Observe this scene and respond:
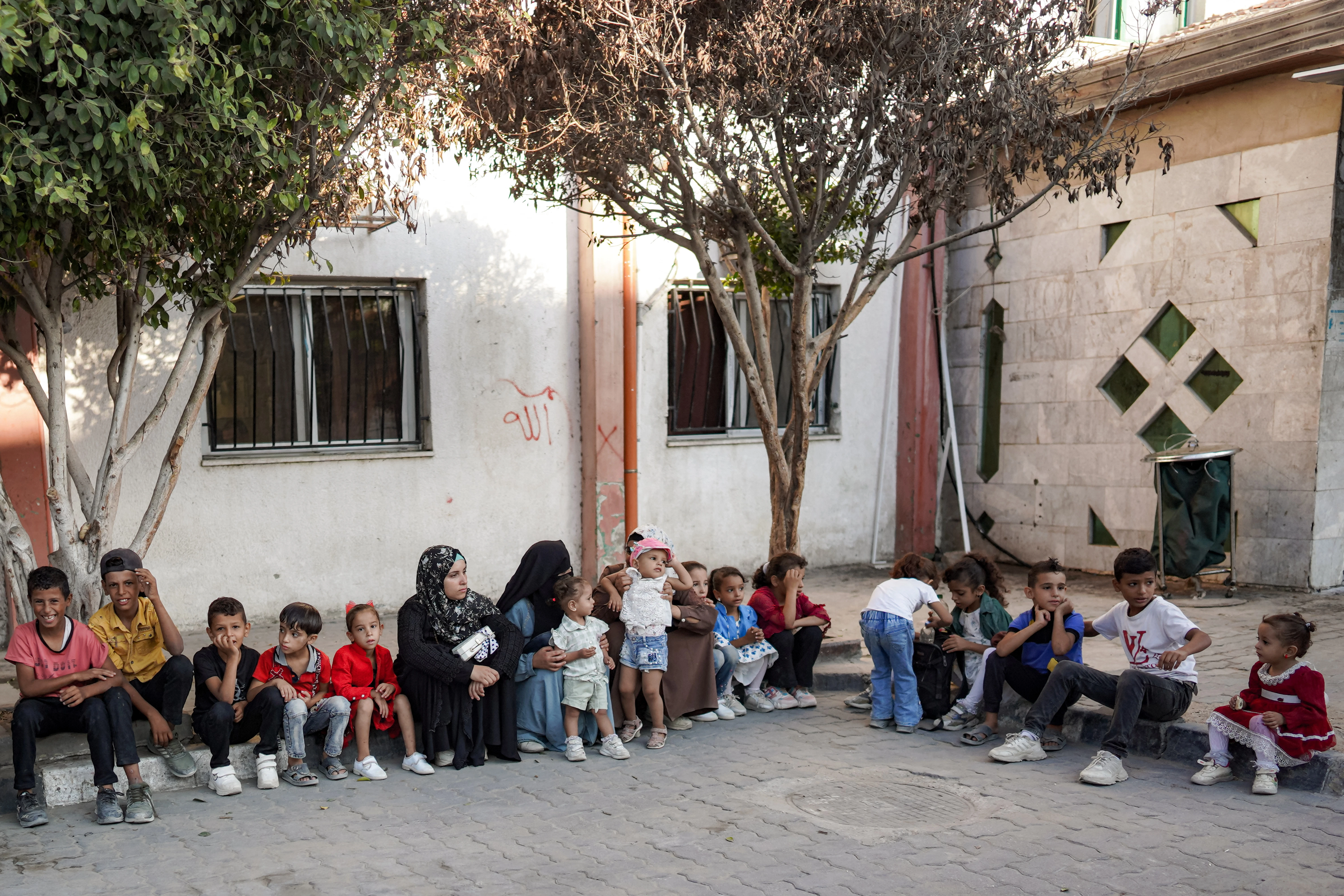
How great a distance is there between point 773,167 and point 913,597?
3091 millimetres

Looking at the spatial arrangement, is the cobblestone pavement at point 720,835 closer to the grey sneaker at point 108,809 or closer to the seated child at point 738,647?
the grey sneaker at point 108,809

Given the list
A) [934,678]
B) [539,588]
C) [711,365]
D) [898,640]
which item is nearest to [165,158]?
[539,588]

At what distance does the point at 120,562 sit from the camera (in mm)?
5504

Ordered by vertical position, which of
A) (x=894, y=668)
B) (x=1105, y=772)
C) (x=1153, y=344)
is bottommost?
(x=1105, y=772)

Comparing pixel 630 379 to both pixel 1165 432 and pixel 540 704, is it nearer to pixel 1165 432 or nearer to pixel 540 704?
pixel 540 704

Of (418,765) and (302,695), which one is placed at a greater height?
(302,695)

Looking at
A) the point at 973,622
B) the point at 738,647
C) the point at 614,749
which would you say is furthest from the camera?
the point at 738,647

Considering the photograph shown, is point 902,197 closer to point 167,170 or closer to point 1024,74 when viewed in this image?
point 1024,74

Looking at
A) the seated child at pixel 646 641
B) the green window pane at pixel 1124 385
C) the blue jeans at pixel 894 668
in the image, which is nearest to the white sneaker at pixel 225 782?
the seated child at pixel 646 641

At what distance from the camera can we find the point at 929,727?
6.42m

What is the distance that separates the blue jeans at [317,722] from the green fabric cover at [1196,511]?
24.4ft

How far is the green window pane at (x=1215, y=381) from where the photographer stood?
10.3 m

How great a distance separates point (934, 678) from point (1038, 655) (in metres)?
0.62

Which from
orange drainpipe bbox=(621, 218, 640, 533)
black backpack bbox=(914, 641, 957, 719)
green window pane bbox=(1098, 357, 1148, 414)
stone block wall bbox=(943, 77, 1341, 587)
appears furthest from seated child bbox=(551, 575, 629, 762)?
green window pane bbox=(1098, 357, 1148, 414)
